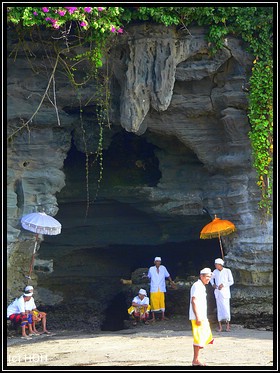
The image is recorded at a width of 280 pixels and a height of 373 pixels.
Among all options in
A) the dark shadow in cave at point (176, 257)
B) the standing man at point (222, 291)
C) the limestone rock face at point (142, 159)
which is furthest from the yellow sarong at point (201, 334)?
the dark shadow in cave at point (176, 257)

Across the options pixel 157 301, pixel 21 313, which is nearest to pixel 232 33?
pixel 157 301

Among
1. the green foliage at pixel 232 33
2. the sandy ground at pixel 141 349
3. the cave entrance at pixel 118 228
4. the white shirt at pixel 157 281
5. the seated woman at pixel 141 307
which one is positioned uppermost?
the green foliage at pixel 232 33

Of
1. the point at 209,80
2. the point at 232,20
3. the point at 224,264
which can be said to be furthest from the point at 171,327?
the point at 232,20

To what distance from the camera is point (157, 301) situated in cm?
1458

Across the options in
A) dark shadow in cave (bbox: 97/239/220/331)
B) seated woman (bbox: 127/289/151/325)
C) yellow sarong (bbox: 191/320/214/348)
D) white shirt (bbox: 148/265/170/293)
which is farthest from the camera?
dark shadow in cave (bbox: 97/239/220/331)

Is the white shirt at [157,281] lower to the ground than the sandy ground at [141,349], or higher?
higher

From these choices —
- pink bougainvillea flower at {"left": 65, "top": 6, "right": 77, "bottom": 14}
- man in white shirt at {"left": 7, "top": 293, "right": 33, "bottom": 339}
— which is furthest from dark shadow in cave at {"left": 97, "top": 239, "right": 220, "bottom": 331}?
pink bougainvillea flower at {"left": 65, "top": 6, "right": 77, "bottom": 14}

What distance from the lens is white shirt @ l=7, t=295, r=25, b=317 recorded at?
511 inches

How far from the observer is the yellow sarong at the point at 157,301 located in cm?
1455

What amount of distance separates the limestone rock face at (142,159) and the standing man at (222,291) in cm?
113

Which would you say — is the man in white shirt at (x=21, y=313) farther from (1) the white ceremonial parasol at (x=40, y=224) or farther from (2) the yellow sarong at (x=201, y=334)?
(2) the yellow sarong at (x=201, y=334)

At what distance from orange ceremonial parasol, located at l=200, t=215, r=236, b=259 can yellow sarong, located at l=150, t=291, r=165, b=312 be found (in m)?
1.52

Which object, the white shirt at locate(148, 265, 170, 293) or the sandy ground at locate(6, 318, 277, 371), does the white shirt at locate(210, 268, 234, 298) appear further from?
the white shirt at locate(148, 265, 170, 293)

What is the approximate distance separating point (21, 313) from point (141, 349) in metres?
2.86
